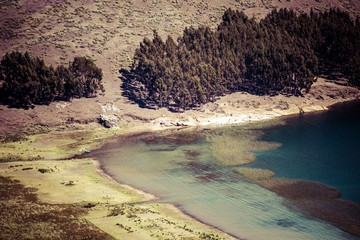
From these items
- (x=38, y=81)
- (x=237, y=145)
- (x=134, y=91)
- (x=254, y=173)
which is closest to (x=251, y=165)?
(x=254, y=173)

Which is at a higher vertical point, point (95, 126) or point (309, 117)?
point (309, 117)

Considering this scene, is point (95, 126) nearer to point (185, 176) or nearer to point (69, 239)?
point (185, 176)

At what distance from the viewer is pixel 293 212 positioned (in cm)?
3394

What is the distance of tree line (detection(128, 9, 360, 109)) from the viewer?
89.6 meters

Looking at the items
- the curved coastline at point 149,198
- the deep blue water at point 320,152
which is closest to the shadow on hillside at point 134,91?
the deep blue water at point 320,152

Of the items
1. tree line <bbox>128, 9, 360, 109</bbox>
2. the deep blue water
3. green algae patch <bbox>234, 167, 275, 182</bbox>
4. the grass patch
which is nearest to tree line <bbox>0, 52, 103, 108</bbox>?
tree line <bbox>128, 9, 360, 109</bbox>

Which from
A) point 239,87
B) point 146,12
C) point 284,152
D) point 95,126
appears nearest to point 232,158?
point 284,152

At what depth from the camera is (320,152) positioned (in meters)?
54.7

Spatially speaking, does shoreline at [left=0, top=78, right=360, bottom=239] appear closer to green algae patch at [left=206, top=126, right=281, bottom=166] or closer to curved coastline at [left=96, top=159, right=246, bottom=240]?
curved coastline at [left=96, top=159, right=246, bottom=240]

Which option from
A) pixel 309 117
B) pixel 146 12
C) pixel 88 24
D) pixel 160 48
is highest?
pixel 146 12

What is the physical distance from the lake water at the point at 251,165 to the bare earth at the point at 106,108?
11.0ft

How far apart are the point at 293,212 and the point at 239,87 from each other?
73.3m

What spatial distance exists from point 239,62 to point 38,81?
6334 centimetres

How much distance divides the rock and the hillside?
191 cm
